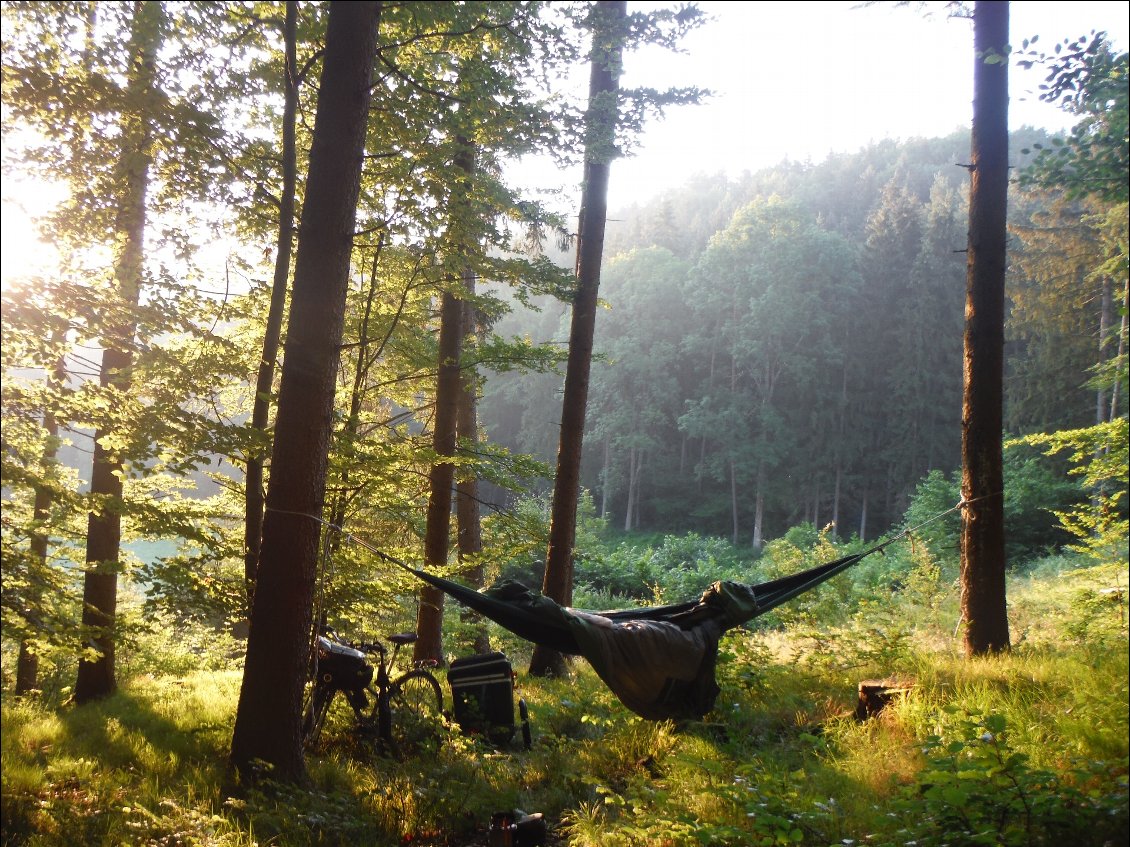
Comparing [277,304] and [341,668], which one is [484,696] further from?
[277,304]

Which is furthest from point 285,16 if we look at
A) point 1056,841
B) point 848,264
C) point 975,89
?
point 848,264

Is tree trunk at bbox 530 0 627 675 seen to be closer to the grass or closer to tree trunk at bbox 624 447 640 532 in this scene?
the grass

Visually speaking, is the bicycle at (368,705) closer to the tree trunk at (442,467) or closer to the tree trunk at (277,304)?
the tree trunk at (277,304)

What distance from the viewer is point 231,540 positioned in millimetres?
4594

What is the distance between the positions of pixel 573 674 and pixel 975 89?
5436 millimetres

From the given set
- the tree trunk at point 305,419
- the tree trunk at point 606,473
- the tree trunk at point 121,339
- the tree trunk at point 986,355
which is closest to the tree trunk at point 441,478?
the tree trunk at point 121,339

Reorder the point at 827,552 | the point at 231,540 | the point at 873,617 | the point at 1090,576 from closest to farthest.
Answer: the point at 1090,576
the point at 231,540
the point at 873,617
the point at 827,552

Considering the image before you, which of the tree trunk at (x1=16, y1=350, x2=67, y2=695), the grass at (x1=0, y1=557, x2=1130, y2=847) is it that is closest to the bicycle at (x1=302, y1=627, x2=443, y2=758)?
the grass at (x1=0, y1=557, x2=1130, y2=847)

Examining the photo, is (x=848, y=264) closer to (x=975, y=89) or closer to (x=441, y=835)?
(x=975, y=89)

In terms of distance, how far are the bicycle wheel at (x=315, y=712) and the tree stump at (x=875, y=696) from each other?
116 inches

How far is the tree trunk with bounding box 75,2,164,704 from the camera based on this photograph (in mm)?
3781

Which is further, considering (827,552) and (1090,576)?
(827,552)

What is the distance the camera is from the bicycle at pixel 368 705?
4031mm

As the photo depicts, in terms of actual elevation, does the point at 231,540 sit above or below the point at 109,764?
above
